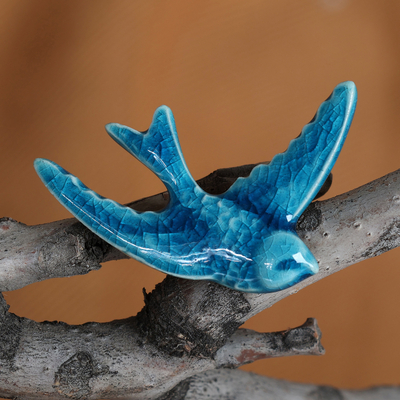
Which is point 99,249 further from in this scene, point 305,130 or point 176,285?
point 305,130

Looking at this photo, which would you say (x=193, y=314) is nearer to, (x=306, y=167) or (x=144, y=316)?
(x=144, y=316)

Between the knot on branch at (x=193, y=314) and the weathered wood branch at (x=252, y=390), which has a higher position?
the knot on branch at (x=193, y=314)

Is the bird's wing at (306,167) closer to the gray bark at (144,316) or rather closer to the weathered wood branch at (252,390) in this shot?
the gray bark at (144,316)

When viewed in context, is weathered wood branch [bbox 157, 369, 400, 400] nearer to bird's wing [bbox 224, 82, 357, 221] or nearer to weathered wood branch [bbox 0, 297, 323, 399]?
weathered wood branch [bbox 0, 297, 323, 399]

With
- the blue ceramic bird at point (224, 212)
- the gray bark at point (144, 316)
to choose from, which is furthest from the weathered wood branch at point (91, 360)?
the blue ceramic bird at point (224, 212)

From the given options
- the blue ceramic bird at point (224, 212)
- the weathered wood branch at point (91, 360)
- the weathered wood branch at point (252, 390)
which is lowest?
the weathered wood branch at point (252, 390)

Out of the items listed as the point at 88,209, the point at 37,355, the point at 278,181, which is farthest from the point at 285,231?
the point at 37,355

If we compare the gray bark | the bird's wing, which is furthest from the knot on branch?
the bird's wing
